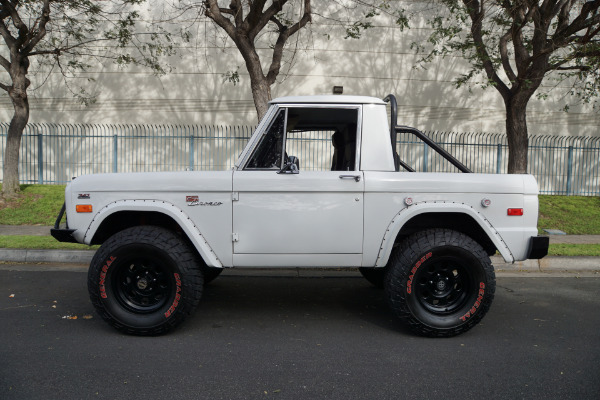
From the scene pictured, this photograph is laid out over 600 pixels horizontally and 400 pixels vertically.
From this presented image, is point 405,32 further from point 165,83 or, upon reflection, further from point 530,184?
point 530,184

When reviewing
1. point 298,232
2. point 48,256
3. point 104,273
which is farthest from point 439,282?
point 48,256

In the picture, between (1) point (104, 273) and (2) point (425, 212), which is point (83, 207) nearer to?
(1) point (104, 273)

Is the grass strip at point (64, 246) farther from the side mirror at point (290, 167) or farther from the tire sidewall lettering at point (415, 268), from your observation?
the side mirror at point (290, 167)

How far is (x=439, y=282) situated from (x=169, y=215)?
8.13 ft

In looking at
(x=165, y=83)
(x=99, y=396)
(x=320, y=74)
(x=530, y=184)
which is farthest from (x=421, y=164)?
(x=99, y=396)

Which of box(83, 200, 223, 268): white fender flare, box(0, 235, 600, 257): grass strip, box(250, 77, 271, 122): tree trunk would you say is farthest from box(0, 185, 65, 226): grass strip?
box(83, 200, 223, 268): white fender flare

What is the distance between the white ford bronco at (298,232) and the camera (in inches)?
168

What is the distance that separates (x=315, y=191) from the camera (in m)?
4.28

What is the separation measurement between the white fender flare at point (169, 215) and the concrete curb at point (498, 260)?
3.56m

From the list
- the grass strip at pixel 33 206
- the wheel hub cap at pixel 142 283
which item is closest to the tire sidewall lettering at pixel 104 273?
the wheel hub cap at pixel 142 283

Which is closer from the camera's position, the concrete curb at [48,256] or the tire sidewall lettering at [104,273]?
the tire sidewall lettering at [104,273]

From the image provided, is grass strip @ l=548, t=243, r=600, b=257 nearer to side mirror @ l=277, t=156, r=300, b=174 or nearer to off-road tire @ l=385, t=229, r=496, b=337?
off-road tire @ l=385, t=229, r=496, b=337

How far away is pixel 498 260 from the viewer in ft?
24.6

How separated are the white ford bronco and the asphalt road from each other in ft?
1.15
